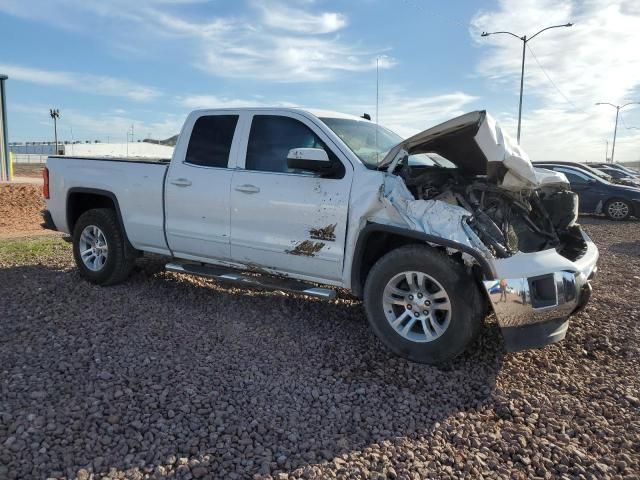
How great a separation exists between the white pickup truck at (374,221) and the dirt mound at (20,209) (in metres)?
8.70

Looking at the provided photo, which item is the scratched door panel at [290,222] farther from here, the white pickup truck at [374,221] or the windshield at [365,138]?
the windshield at [365,138]

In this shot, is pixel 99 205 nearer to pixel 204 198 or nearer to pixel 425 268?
pixel 204 198

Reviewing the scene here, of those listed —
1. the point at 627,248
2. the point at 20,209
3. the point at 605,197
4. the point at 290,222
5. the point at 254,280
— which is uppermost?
the point at 290,222

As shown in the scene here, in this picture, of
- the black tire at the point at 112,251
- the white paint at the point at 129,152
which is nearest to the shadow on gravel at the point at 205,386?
the black tire at the point at 112,251

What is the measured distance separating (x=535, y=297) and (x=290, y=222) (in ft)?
6.73

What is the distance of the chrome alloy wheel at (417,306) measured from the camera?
396 centimetres

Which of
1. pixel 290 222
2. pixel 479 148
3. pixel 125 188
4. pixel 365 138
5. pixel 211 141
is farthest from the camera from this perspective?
pixel 125 188

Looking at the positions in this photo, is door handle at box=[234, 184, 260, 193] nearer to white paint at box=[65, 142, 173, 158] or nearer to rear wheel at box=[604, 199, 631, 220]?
white paint at box=[65, 142, 173, 158]

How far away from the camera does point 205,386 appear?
368 cm

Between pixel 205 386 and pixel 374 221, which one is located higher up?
pixel 374 221

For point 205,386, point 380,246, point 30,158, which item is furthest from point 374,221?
point 30,158

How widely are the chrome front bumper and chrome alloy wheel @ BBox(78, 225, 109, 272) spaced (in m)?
4.38

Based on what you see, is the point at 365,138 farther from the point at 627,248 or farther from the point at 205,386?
the point at 627,248

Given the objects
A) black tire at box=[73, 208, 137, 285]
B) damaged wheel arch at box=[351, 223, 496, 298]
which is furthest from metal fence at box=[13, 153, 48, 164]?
damaged wheel arch at box=[351, 223, 496, 298]
